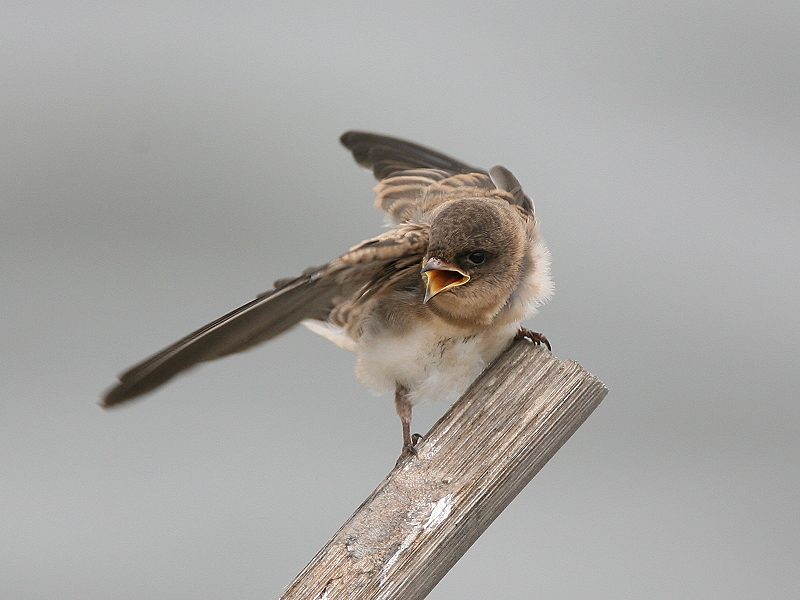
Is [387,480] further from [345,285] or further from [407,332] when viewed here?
[407,332]

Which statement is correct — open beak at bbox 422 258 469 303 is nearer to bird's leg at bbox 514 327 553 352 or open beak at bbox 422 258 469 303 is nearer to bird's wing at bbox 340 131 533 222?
bird's leg at bbox 514 327 553 352

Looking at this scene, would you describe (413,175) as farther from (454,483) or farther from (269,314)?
(454,483)

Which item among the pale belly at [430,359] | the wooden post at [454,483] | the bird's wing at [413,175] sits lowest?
the wooden post at [454,483]

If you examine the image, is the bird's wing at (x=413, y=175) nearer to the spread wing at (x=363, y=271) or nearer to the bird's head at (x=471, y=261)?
the spread wing at (x=363, y=271)

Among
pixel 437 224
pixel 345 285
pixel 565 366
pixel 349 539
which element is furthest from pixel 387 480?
pixel 437 224

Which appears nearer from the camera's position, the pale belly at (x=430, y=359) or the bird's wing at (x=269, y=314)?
the bird's wing at (x=269, y=314)

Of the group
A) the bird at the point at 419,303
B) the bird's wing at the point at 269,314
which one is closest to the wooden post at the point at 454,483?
the bird at the point at 419,303

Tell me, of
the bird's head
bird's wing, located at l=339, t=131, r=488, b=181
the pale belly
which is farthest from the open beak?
bird's wing, located at l=339, t=131, r=488, b=181

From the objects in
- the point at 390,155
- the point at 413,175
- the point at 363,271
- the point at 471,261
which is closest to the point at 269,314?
the point at 363,271
